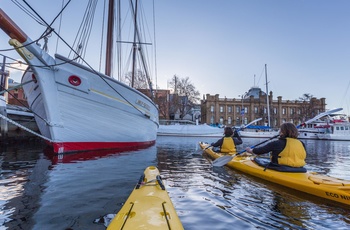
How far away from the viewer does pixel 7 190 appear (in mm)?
4988

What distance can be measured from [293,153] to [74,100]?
832cm

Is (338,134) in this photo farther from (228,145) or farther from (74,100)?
(74,100)

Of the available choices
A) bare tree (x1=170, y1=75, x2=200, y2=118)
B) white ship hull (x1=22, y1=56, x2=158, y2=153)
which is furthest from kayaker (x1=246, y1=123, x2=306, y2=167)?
bare tree (x1=170, y1=75, x2=200, y2=118)

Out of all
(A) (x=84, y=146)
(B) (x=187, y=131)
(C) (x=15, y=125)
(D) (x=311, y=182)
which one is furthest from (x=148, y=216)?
(B) (x=187, y=131)

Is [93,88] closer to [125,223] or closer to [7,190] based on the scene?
[7,190]

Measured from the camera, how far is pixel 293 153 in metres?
5.64

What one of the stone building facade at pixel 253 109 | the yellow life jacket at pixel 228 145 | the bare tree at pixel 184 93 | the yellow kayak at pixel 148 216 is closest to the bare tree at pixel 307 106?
the stone building facade at pixel 253 109

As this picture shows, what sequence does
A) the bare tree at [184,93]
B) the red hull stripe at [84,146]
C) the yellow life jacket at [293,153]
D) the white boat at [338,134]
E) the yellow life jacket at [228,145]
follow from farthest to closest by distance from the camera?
the bare tree at [184,93], the white boat at [338,134], the yellow life jacket at [228,145], the red hull stripe at [84,146], the yellow life jacket at [293,153]

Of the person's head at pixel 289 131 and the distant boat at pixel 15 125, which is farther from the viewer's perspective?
the distant boat at pixel 15 125

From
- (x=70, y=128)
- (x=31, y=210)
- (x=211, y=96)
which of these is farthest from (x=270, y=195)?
(x=211, y=96)

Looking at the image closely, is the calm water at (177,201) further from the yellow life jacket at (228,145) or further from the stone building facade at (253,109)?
the stone building facade at (253,109)

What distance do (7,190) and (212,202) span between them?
173 inches

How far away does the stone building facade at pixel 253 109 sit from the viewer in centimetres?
6344

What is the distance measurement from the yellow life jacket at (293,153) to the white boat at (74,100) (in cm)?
772
